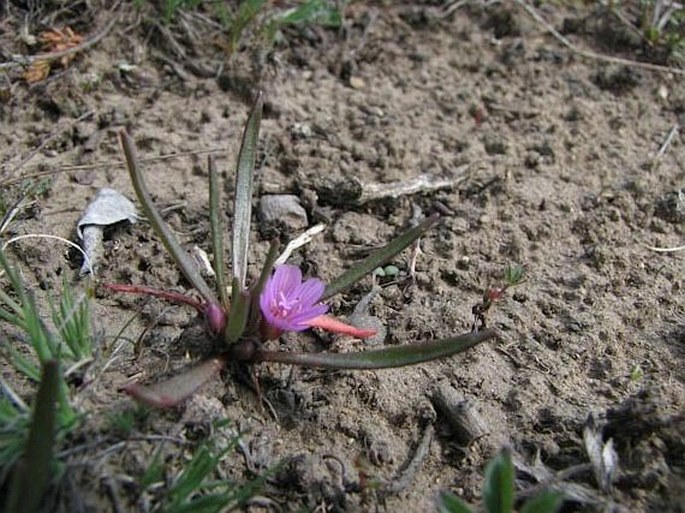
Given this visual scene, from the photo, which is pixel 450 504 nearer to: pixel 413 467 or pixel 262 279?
pixel 413 467

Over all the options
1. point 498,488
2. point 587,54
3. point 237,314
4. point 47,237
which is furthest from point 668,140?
point 47,237

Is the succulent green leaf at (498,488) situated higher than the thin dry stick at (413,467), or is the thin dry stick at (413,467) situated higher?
the succulent green leaf at (498,488)

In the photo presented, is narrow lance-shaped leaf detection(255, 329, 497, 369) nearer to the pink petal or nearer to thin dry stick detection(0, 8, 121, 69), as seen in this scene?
the pink petal

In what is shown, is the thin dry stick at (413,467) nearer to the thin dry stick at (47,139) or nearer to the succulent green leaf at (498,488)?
the succulent green leaf at (498,488)

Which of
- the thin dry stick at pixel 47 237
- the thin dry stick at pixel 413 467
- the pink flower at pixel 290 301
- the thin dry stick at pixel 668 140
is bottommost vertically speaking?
the thin dry stick at pixel 413 467

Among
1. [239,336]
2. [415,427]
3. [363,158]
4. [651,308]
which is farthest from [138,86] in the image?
[651,308]

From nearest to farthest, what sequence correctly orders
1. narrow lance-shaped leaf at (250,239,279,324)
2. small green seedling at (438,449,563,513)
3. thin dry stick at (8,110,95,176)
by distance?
small green seedling at (438,449,563,513)
narrow lance-shaped leaf at (250,239,279,324)
thin dry stick at (8,110,95,176)

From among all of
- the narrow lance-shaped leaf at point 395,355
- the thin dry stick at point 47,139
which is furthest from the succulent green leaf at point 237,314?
the thin dry stick at point 47,139

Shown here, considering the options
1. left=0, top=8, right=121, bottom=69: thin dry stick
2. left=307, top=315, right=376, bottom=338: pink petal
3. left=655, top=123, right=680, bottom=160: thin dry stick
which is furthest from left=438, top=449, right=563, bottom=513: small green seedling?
left=0, top=8, right=121, bottom=69: thin dry stick
